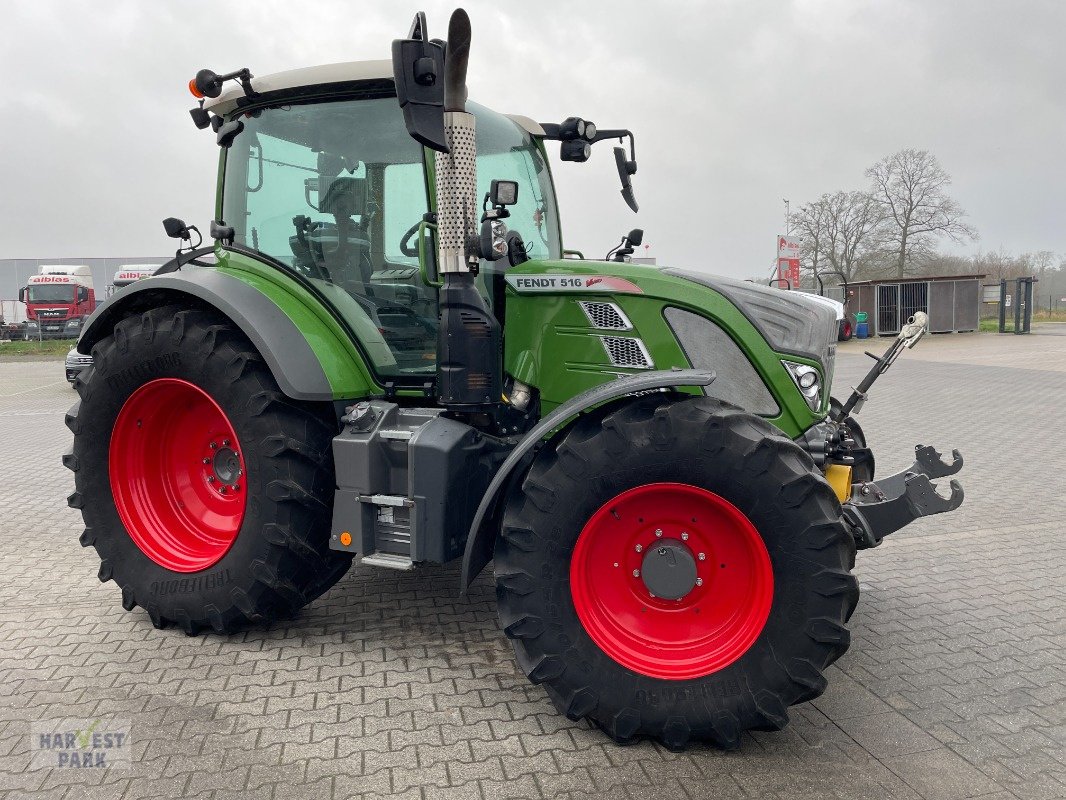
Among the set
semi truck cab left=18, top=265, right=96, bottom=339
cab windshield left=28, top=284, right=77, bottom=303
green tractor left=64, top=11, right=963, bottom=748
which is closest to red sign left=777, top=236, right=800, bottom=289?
green tractor left=64, top=11, right=963, bottom=748

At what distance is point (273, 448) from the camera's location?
3373 millimetres

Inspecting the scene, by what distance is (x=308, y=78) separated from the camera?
11.8 feet

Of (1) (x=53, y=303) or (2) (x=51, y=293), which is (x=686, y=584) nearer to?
(1) (x=53, y=303)

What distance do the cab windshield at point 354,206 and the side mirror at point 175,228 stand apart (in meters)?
0.41

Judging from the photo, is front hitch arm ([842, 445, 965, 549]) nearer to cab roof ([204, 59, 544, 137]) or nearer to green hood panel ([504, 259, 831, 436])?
green hood panel ([504, 259, 831, 436])

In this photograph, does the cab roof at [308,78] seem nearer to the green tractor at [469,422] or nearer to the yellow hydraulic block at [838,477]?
the green tractor at [469,422]

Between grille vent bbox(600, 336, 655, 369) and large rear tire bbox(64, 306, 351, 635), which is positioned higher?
grille vent bbox(600, 336, 655, 369)

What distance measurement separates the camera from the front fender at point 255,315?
3371 millimetres

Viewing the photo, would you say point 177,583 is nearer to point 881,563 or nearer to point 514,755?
point 514,755

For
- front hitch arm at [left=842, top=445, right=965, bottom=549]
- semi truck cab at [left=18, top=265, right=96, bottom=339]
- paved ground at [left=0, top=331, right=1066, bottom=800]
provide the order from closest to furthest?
paved ground at [left=0, top=331, right=1066, bottom=800] < front hitch arm at [left=842, top=445, right=965, bottom=549] < semi truck cab at [left=18, top=265, right=96, bottom=339]

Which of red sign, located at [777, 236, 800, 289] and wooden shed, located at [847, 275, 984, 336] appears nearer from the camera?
red sign, located at [777, 236, 800, 289]

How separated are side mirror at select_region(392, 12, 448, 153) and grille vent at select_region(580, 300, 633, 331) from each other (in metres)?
0.88

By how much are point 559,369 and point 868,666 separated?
183 cm

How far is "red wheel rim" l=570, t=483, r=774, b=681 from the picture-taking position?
2.77 metres
